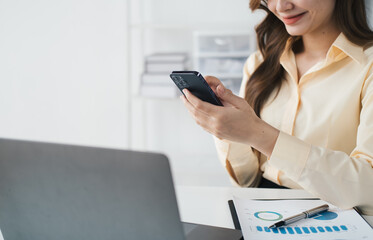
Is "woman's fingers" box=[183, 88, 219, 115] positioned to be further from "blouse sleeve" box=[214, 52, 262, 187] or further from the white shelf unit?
the white shelf unit

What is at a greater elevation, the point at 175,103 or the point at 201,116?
the point at 201,116

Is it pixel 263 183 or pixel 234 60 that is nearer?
pixel 263 183

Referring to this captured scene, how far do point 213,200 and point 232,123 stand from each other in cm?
20

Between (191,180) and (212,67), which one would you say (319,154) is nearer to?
(212,67)

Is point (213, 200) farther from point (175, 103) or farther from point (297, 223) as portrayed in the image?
point (175, 103)

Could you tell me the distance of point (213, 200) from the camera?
973mm

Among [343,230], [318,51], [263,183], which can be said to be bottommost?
[263,183]

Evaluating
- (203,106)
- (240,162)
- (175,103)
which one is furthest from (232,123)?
(175,103)

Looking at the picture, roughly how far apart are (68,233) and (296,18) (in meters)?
0.86

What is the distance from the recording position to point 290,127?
1.24 metres

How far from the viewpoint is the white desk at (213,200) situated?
856 mm

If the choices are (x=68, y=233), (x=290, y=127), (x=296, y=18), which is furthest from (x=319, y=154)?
(x=68, y=233)

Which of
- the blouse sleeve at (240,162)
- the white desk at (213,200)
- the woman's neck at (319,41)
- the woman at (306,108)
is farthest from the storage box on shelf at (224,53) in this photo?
the white desk at (213,200)

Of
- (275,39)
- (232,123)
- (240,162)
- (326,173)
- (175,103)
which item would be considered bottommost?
(175,103)
